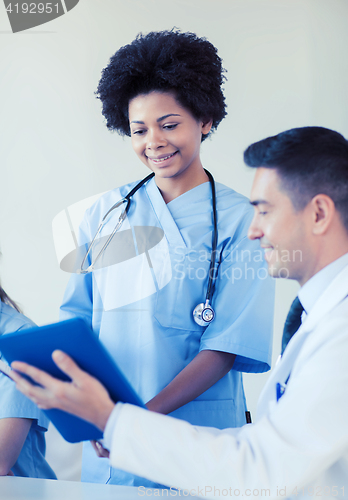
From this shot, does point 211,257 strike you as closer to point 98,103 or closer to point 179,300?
point 179,300

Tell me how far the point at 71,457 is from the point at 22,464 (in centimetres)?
39

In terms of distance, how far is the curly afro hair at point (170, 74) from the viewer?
1018mm

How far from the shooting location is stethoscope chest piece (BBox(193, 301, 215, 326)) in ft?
3.12

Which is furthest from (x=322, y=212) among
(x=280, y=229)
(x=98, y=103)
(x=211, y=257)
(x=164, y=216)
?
(x=98, y=103)

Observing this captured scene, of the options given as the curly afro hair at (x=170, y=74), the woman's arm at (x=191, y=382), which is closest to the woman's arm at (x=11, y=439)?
the woman's arm at (x=191, y=382)

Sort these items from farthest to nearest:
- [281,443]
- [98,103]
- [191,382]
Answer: [98,103]
[191,382]
[281,443]

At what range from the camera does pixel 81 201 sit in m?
1.47

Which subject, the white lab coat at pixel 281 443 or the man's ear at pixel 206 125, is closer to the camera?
the white lab coat at pixel 281 443

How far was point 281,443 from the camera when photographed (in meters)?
0.51

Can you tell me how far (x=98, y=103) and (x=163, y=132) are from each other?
63 cm

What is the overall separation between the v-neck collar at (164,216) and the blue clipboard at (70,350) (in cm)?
46

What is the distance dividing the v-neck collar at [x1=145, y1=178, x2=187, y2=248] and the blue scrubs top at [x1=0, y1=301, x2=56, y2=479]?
395 mm

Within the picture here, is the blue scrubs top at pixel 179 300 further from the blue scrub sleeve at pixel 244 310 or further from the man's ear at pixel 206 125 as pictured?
the man's ear at pixel 206 125

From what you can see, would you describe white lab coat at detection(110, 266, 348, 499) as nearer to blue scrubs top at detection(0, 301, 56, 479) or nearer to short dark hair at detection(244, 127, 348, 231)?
short dark hair at detection(244, 127, 348, 231)
